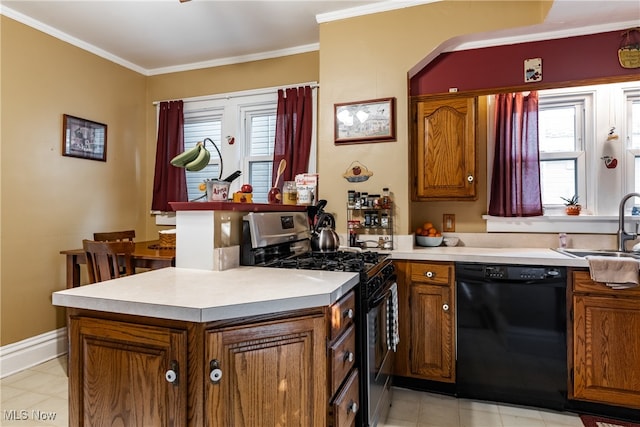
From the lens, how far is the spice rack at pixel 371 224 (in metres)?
2.70

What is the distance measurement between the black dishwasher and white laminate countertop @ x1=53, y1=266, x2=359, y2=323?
116 cm

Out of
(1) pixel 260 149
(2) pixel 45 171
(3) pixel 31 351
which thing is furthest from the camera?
(1) pixel 260 149

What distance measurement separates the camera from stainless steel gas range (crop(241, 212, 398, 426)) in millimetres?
1730

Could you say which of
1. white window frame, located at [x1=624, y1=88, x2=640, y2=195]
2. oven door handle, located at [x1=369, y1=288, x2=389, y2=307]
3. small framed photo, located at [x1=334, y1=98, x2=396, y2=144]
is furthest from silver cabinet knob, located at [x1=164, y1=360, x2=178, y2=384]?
white window frame, located at [x1=624, y1=88, x2=640, y2=195]

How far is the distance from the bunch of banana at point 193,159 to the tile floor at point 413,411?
168cm

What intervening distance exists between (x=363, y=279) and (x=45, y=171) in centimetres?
299

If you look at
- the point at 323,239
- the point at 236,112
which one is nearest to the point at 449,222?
the point at 323,239

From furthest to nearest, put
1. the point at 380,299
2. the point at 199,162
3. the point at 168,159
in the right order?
the point at 168,159 → the point at 199,162 → the point at 380,299

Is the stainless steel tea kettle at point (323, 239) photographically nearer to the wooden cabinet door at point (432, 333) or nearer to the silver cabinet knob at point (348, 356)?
the wooden cabinet door at point (432, 333)

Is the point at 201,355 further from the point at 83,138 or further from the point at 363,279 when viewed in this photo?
the point at 83,138

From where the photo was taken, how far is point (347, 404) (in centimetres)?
154

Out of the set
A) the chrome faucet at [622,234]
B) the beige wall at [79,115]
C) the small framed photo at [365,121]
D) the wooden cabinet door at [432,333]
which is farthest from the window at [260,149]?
the chrome faucet at [622,234]

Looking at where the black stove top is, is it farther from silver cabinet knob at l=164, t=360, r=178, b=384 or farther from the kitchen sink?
the kitchen sink

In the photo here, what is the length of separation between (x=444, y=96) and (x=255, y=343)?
233 cm
